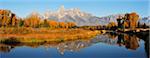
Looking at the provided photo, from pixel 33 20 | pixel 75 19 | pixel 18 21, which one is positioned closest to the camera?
pixel 18 21

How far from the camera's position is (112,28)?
45438 millimetres

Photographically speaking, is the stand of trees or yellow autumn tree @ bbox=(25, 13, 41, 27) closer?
the stand of trees

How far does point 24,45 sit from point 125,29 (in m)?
22.1

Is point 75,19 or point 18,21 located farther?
point 75,19

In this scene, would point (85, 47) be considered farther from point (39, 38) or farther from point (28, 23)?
point (28, 23)

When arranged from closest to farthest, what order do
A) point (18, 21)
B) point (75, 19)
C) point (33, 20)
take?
point (18, 21) → point (33, 20) → point (75, 19)

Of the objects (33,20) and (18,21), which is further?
(33,20)

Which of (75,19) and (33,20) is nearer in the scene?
(33,20)

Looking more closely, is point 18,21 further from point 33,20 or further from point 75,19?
point 75,19

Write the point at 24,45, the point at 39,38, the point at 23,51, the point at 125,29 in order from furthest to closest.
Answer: the point at 125,29, the point at 39,38, the point at 24,45, the point at 23,51

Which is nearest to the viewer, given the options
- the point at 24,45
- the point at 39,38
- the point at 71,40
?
the point at 24,45

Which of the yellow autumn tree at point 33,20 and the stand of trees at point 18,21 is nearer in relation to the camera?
the stand of trees at point 18,21

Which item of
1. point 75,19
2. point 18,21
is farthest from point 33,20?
point 75,19

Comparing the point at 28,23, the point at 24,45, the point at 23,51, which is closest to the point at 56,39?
the point at 24,45
